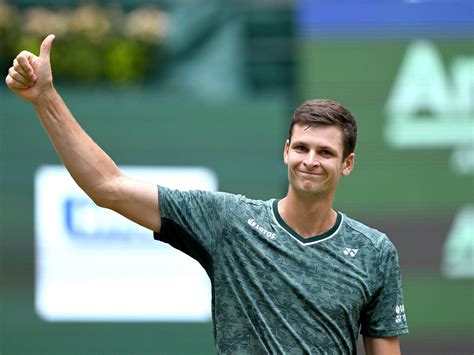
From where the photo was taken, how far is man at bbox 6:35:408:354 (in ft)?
14.0

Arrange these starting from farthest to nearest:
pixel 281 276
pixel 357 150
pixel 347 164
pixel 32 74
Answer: pixel 357 150
pixel 347 164
pixel 281 276
pixel 32 74

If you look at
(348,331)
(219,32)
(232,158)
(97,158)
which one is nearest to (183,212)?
(97,158)

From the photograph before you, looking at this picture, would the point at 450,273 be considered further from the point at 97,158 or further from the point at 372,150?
the point at 97,158

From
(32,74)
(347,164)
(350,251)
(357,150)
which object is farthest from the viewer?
(357,150)

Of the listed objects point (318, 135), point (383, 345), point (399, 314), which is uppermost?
point (318, 135)

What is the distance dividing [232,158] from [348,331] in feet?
18.8

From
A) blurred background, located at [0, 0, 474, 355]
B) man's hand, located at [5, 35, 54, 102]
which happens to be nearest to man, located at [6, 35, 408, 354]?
man's hand, located at [5, 35, 54, 102]

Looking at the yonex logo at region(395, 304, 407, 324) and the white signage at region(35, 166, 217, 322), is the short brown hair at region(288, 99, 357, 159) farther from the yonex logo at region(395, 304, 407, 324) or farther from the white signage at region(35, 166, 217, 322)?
the white signage at region(35, 166, 217, 322)

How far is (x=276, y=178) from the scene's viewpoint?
1002 centimetres

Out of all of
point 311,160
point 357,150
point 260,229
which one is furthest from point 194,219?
point 357,150

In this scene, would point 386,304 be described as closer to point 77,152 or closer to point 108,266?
point 77,152

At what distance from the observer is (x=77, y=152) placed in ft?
13.9

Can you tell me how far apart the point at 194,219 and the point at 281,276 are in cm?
40

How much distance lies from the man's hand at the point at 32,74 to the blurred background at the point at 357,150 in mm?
5656
